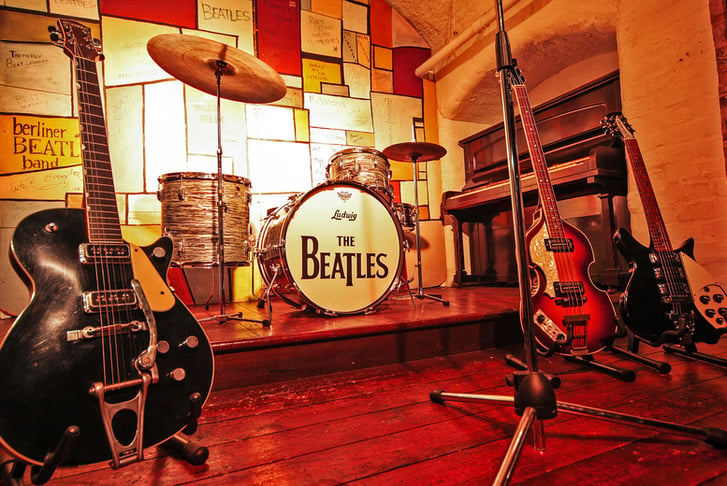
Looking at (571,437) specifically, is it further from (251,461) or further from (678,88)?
(678,88)

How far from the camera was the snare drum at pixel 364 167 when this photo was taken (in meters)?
2.79

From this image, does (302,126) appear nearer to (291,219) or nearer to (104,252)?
(291,219)

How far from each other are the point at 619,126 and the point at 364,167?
157 centimetres

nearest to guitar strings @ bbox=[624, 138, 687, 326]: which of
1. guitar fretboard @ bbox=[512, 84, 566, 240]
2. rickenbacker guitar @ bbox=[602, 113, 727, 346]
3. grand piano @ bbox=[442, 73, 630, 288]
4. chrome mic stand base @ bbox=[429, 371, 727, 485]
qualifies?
rickenbacker guitar @ bbox=[602, 113, 727, 346]

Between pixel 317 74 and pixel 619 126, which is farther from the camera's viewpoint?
pixel 317 74

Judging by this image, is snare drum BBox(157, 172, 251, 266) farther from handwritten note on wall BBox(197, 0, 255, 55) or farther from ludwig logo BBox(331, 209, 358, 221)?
handwritten note on wall BBox(197, 0, 255, 55)

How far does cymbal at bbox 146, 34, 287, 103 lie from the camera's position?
178cm

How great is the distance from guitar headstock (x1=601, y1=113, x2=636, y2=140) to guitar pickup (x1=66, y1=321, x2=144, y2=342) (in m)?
2.17

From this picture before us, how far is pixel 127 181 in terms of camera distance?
297 centimetres

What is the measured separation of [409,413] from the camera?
120 centimetres

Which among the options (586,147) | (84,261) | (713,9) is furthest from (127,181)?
(713,9)

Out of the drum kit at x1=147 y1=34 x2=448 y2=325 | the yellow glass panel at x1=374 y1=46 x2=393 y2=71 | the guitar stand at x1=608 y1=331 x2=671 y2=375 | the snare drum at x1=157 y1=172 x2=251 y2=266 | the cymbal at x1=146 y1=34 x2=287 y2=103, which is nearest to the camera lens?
the guitar stand at x1=608 y1=331 x2=671 y2=375

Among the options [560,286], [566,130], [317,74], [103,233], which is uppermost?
[317,74]

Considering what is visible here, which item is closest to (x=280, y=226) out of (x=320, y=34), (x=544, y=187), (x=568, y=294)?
(x=544, y=187)
